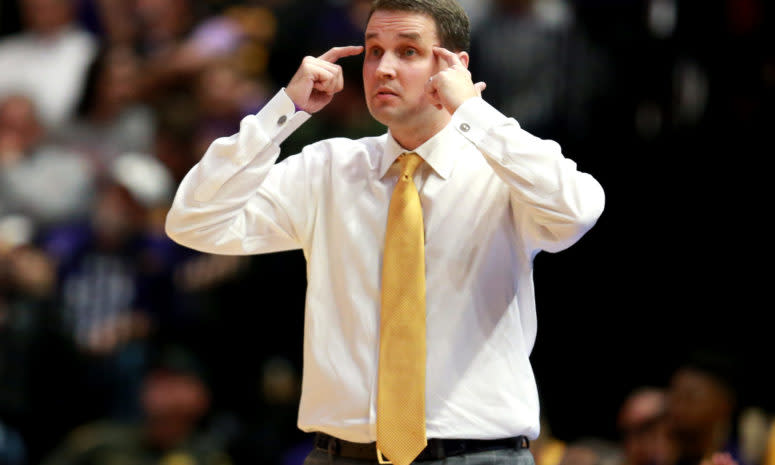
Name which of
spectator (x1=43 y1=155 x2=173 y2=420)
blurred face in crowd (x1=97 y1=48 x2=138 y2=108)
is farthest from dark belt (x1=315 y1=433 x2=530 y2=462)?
blurred face in crowd (x1=97 y1=48 x2=138 y2=108)

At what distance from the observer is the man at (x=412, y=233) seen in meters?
3.07

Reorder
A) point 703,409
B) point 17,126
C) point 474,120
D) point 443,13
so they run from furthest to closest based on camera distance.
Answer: point 17,126, point 703,409, point 443,13, point 474,120

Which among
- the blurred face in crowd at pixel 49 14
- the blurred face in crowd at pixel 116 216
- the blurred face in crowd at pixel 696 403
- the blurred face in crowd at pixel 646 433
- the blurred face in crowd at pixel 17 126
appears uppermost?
the blurred face in crowd at pixel 49 14

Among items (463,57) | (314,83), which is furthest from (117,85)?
(463,57)

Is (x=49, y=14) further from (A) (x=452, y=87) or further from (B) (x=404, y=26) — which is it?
(A) (x=452, y=87)

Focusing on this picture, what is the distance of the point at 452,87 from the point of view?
3.11 meters

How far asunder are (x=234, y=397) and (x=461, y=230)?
132 inches

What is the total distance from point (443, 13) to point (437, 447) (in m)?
1.12

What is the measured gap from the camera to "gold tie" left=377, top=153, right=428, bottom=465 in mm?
3043

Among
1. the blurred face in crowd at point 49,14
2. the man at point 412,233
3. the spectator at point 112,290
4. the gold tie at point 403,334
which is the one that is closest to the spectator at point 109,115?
the blurred face in crowd at point 49,14

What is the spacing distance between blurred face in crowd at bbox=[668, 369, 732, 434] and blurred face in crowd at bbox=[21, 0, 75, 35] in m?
4.36

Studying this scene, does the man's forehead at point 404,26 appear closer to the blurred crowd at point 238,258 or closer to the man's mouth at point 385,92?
the man's mouth at point 385,92

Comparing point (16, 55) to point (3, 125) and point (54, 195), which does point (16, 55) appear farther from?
point (54, 195)

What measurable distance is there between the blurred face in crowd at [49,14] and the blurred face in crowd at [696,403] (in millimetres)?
4363
